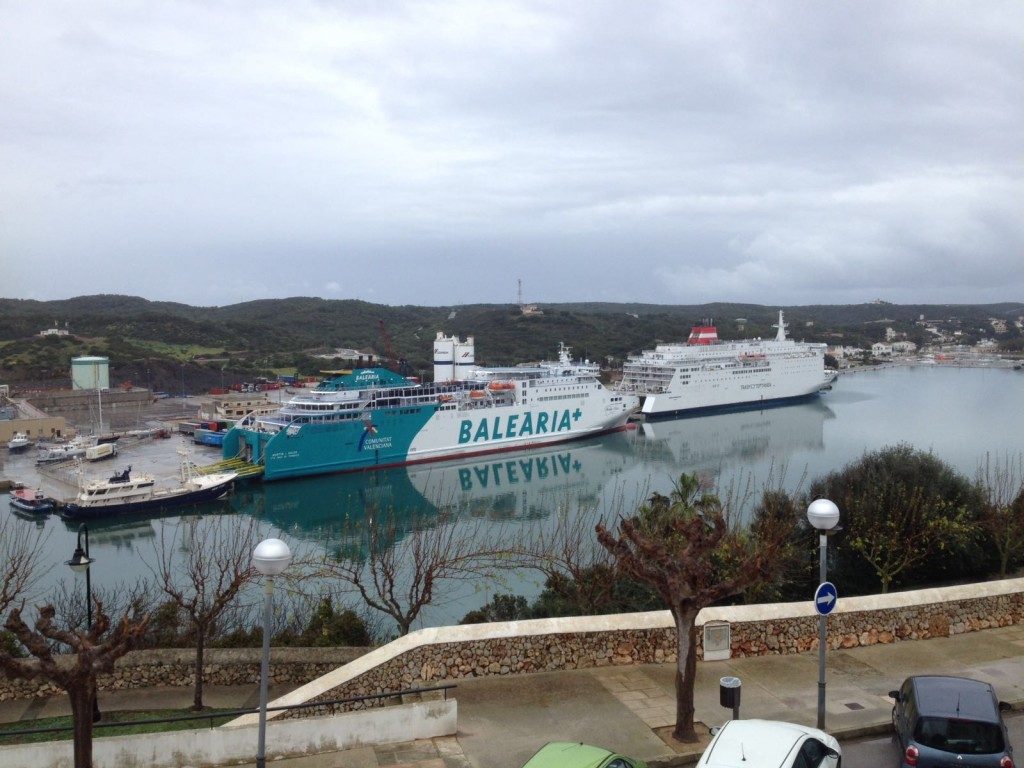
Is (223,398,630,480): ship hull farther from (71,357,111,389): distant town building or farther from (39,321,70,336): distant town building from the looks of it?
(39,321,70,336): distant town building

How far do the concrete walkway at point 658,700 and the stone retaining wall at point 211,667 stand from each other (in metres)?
3.17

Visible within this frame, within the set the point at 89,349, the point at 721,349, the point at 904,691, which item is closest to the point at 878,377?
the point at 721,349

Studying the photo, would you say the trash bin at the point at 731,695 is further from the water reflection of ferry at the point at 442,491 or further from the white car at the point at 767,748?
the water reflection of ferry at the point at 442,491

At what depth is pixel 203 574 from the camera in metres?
9.77

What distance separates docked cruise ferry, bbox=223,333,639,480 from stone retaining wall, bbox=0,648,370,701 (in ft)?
58.1

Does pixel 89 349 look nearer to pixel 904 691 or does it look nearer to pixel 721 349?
pixel 721 349

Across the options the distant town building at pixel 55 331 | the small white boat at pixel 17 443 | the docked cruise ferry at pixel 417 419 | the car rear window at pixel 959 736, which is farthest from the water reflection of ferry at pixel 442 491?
the distant town building at pixel 55 331

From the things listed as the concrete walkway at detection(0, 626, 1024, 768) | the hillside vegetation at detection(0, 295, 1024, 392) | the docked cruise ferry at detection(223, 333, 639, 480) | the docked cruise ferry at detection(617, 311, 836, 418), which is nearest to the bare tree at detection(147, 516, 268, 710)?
the concrete walkway at detection(0, 626, 1024, 768)

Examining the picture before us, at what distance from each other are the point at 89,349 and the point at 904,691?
54949mm

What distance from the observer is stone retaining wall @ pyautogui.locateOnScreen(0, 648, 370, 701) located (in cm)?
774

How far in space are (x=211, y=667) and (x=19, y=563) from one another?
392cm

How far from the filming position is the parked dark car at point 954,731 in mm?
3975

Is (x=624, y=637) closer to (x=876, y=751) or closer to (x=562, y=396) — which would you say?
(x=876, y=751)

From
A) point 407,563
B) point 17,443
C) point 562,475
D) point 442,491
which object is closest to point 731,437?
point 562,475
